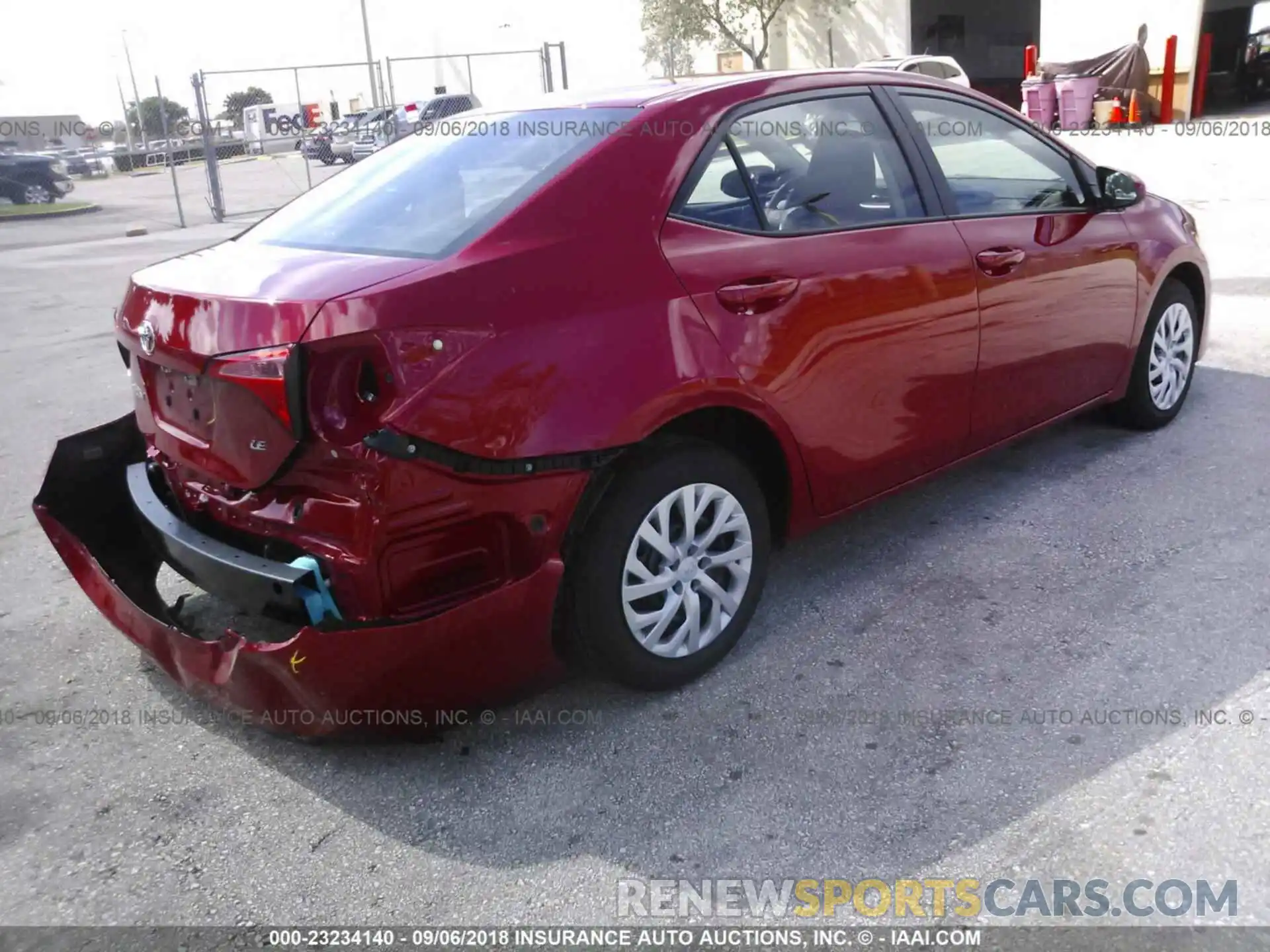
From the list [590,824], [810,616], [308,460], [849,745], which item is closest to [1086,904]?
[849,745]

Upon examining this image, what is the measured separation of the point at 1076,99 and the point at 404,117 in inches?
571

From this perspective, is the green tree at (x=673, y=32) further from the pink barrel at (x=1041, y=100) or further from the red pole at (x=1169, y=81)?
the red pole at (x=1169, y=81)

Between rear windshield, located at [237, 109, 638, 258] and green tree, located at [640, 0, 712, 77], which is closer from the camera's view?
rear windshield, located at [237, 109, 638, 258]

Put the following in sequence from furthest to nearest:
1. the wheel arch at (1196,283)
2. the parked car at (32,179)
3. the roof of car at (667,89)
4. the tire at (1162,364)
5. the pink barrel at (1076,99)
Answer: the parked car at (32,179) → the pink barrel at (1076,99) → the wheel arch at (1196,283) → the tire at (1162,364) → the roof of car at (667,89)

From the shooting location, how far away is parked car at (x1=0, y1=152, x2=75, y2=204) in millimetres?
23094

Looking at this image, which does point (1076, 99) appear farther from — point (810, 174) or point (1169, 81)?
point (810, 174)

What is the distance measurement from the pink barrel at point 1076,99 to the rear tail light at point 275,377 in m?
23.5

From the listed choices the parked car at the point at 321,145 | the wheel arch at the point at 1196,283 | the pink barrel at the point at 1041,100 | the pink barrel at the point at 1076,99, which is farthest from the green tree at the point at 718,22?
the wheel arch at the point at 1196,283

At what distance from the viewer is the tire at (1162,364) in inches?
187

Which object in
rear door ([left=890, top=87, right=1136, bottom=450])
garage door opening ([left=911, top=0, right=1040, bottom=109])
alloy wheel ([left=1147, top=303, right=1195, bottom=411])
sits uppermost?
garage door opening ([left=911, top=0, right=1040, bottom=109])

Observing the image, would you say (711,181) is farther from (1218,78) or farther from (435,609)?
(1218,78)

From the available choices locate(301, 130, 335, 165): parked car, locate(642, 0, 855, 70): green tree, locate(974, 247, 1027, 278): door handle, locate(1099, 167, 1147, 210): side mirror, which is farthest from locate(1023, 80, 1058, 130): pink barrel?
locate(974, 247, 1027, 278): door handle

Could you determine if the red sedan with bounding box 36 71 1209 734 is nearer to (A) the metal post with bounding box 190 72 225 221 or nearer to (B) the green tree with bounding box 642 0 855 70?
(A) the metal post with bounding box 190 72 225 221

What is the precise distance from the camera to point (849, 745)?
9.39ft
